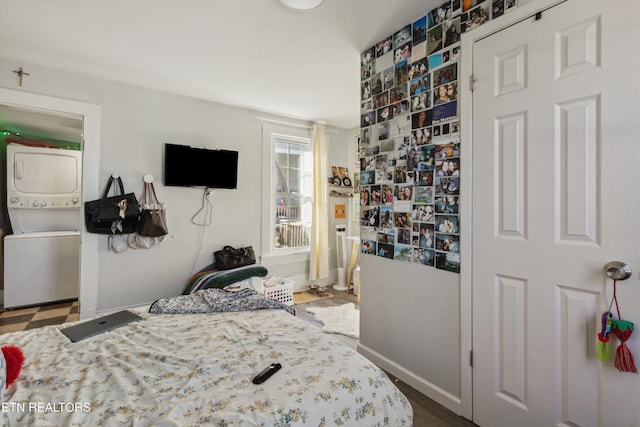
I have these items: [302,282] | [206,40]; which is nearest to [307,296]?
[302,282]

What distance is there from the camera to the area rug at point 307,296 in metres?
3.89

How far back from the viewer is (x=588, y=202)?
1.25 metres

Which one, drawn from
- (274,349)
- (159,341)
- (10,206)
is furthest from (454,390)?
(10,206)

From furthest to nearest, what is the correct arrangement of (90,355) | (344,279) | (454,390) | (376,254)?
(344,279) → (376,254) → (454,390) → (90,355)

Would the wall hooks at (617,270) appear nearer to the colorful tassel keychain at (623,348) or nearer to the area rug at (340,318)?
the colorful tassel keychain at (623,348)

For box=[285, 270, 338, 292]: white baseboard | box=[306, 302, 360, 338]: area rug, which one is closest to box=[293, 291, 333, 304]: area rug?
box=[285, 270, 338, 292]: white baseboard

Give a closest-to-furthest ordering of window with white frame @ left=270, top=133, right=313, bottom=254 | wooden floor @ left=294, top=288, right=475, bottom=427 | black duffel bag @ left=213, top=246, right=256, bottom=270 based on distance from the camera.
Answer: wooden floor @ left=294, top=288, right=475, bottom=427
black duffel bag @ left=213, top=246, right=256, bottom=270
window with white frame @ left=270, top=133, right=313, bottom=254

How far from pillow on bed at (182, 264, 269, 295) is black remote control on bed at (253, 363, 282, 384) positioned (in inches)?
82.4

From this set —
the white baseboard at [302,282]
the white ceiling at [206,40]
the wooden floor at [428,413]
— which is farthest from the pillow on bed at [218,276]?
the white ceiling at [206,40]

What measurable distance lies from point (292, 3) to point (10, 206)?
167 inches

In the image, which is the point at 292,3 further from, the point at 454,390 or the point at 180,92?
the point at 454,390

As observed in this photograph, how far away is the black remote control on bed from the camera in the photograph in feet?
3.49

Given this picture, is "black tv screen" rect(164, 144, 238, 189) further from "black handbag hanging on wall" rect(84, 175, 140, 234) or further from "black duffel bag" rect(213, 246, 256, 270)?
"black duffel bag" rect(213, 246, 256, 270)

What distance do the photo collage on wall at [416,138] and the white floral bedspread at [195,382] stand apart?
0.94 metres
